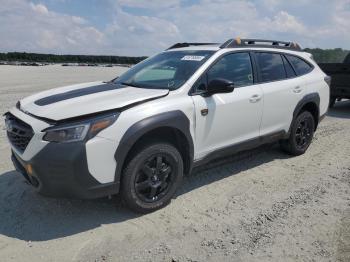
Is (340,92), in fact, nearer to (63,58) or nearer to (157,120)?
(157,120)

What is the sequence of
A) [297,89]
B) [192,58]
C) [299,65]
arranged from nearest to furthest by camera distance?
[192,58], [297,89], [299,65]

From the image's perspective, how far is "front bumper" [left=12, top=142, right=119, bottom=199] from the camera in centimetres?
332

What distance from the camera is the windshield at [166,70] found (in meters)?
4.36

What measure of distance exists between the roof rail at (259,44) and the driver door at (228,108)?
0.47 ft

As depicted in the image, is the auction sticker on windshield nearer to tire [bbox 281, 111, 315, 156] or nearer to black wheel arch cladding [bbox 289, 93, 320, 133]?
black wheel arch cladding [bbox 289, 93, 320, 133]

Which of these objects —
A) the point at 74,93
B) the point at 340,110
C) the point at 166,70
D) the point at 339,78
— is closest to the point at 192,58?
the point at 166,70

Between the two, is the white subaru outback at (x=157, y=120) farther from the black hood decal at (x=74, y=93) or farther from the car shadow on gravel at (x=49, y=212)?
the car shadow on gravel at (x=49, y=212)

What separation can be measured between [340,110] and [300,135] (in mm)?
5736

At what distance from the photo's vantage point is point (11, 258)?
10.4 feet

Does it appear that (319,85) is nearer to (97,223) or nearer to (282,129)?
(282,129)

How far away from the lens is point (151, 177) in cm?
396

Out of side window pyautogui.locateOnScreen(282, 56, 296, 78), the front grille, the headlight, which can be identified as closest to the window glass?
side window pyautogui.locateOnScreen(282, 56, 296, 78)

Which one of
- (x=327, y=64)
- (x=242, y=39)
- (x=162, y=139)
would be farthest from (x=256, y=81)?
(x=327, y=64)

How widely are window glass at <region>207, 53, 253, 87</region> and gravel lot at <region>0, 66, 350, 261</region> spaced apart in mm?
1309
